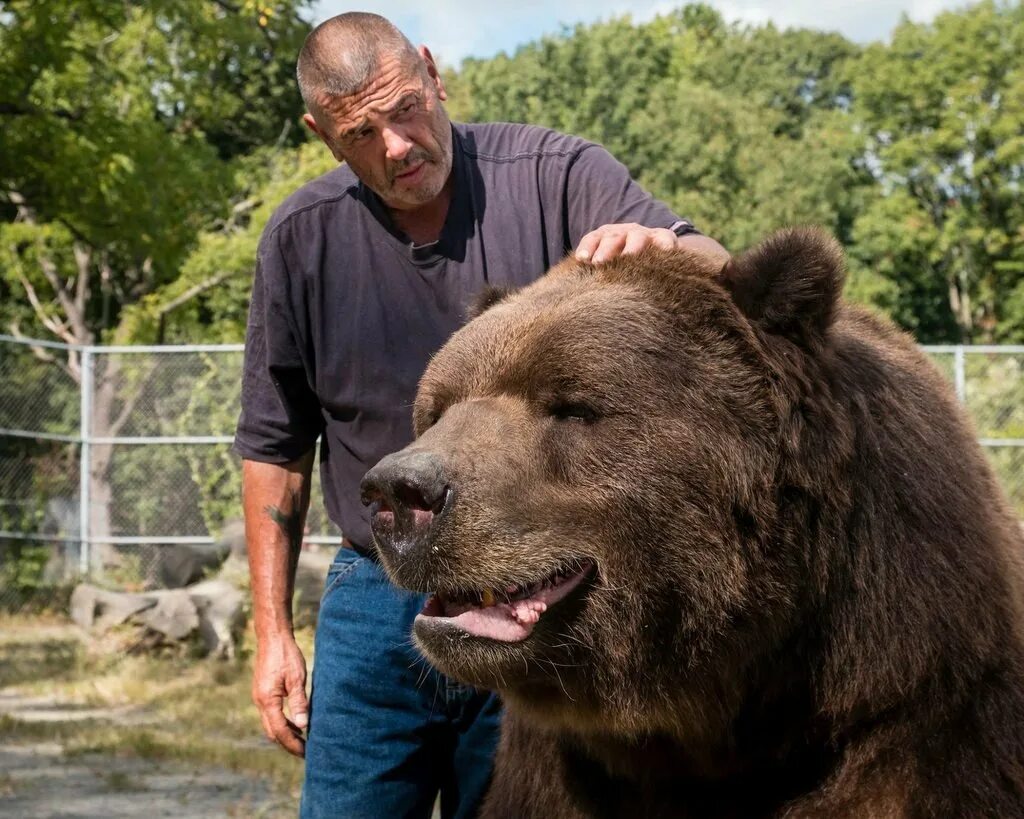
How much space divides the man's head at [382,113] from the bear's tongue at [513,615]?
1.40 m

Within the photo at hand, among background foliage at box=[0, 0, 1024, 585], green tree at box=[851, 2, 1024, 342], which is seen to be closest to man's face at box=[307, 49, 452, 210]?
background foliage at box=[0, 0, 1024, 585]

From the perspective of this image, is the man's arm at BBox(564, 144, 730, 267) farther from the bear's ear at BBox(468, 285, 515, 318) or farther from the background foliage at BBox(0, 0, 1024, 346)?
the background foliage at BBox(0, 0, 1024, 346)

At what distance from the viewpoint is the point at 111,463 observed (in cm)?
1570

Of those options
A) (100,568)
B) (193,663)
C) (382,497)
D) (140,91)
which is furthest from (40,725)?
(140,91)

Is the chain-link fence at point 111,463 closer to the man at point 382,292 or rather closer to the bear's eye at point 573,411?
the man at point 382,292

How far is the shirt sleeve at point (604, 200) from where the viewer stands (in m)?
3.63

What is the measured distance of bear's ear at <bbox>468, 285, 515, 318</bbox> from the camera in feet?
11.0

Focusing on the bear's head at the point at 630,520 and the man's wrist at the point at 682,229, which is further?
the man's wrist at the point at 682,229

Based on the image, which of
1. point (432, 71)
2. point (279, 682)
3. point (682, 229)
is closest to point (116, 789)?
point (279, 682)

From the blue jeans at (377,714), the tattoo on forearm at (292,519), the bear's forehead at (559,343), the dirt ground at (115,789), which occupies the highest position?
the bear's forehead at (559,343)

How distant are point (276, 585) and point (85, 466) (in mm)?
12125

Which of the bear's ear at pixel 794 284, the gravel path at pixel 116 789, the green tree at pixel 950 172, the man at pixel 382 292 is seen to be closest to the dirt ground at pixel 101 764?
the gravel path at pixel 116 789

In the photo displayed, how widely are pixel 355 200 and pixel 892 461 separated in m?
1.79

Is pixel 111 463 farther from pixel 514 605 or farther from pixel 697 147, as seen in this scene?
pixel 697 147
